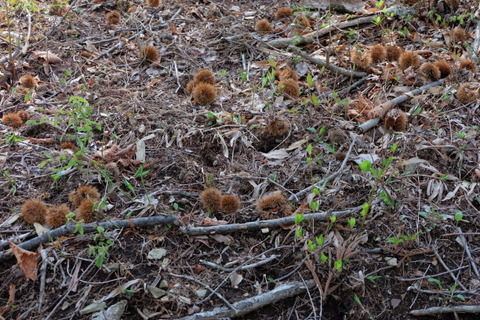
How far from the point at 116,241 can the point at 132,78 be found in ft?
6.04

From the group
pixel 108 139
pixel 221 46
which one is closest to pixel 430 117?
pixel 221 46

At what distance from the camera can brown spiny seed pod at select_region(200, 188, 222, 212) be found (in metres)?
2.57

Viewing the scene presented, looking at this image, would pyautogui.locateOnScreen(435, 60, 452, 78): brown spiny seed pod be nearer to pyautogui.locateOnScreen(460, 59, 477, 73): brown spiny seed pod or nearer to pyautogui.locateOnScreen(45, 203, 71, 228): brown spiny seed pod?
pyautogui.locateOnScreen(460, 59, 477, 73): brown spiny seed pod

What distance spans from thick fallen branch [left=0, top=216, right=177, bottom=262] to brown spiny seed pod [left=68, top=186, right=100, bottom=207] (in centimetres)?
20

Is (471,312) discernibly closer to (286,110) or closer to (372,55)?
(286,110)

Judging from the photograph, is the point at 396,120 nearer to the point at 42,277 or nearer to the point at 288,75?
the point at 288,75

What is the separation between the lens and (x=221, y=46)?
417cm

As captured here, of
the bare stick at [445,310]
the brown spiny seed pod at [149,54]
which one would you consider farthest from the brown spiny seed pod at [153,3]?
the bare stick at [445,310]

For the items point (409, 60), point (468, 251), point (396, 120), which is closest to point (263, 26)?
point (409, 60)

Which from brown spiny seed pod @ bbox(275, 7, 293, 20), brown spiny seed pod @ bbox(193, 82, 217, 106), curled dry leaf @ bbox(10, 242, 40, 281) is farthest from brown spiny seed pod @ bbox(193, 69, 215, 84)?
curled dry leaf @ bbox(10, 242, 40, 281)

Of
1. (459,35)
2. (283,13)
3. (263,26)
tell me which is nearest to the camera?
(459,35)

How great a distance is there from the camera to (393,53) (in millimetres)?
3666

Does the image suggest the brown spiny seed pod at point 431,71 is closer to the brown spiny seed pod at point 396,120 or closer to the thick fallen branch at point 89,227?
the brown spiny seed pod at point 396,120

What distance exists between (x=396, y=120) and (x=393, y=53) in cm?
94
